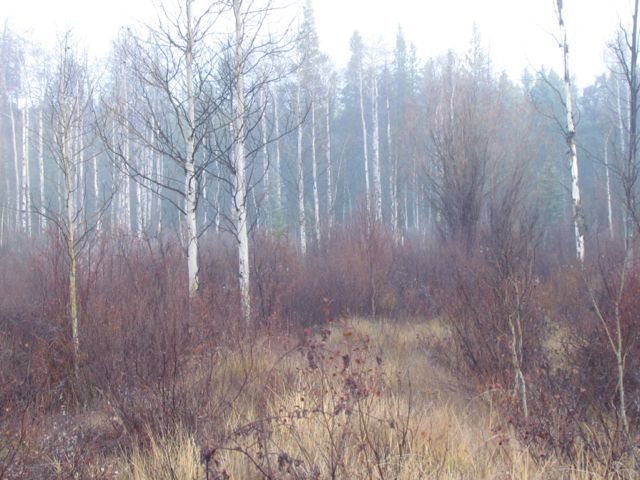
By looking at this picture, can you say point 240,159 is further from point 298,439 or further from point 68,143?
point 298,439

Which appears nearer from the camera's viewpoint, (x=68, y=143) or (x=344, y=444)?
(x=344, y=444)

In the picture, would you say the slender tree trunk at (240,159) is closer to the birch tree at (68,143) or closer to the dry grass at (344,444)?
the birch tree at (68,143)

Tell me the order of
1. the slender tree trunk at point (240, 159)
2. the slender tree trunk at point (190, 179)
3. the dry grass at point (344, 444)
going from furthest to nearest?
1. the slender tree trunk at point (240, 159)
2. the slender tree trunk at point (190, 179)
3. the dry grass at point (344, 444)

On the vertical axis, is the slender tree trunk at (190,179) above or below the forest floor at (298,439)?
above

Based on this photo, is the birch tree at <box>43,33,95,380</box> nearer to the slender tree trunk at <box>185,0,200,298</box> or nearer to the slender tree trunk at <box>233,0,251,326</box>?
the slender tree trunk at <box>185,0,200,298</box>

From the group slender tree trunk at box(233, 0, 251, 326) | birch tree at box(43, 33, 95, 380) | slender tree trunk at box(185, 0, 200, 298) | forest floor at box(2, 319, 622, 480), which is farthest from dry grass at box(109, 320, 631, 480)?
slender tree trunk at box(233, 0, 251, 326)

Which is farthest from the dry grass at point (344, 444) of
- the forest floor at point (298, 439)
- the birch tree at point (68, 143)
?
the birch tree at point (68, 143)

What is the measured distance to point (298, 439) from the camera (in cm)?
371

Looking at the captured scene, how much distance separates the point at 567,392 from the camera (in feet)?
15.1

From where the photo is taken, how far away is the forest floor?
340 centimetres

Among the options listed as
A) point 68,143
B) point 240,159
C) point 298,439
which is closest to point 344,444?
point 298,439

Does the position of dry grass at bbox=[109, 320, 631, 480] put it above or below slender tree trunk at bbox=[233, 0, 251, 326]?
below

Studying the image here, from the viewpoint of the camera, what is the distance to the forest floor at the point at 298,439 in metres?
3.40

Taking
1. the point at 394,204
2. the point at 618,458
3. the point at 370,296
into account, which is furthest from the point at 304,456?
the point at 394,204
